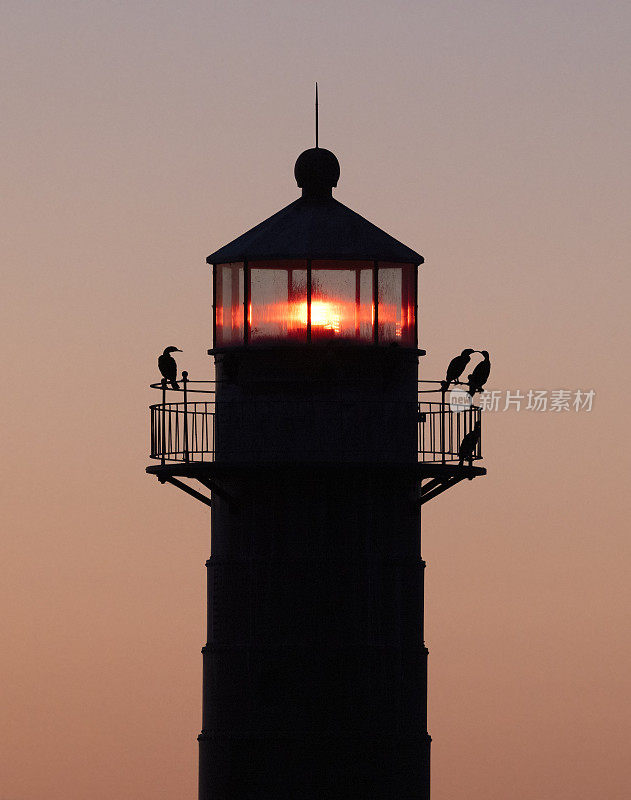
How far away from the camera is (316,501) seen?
48438 millimetres

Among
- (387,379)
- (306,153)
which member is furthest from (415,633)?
(306,153)

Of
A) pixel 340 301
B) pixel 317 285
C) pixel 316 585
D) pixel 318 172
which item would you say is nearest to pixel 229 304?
pixel 317 285

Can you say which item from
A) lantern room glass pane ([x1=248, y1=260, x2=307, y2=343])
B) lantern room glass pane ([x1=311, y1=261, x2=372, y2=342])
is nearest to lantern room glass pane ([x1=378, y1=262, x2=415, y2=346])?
lantern room glass pane ([x1=311, y1=261, x2=372, y2=342])

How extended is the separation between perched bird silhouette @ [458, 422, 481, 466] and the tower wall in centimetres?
82

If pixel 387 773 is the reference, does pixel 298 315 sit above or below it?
above

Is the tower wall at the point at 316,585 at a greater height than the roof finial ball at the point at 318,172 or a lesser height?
lesser

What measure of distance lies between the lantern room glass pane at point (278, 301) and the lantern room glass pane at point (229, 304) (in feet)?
0.83

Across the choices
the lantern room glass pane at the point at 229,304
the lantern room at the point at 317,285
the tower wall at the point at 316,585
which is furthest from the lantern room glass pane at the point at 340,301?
the lantern room glass pane at the point at 229,304

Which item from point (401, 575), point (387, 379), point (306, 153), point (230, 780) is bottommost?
point (230, 780)

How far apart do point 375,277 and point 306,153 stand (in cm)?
258

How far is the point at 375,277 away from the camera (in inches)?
1907

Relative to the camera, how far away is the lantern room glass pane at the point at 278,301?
48250 mm

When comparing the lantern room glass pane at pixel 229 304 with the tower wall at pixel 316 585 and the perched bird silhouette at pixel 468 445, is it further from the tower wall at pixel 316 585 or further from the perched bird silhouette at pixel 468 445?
the perched bird silhouette at pixel 468 445

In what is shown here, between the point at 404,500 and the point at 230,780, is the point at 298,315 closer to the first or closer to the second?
the point at 404,500
